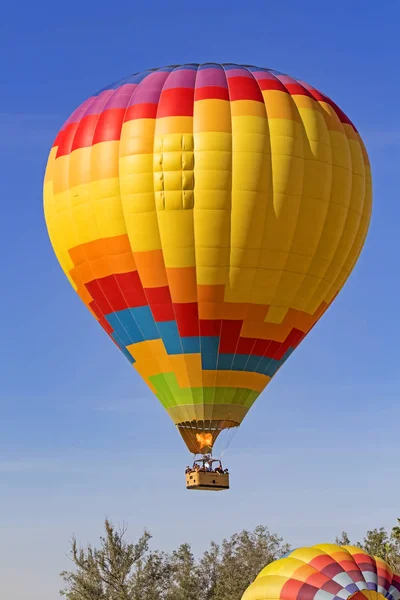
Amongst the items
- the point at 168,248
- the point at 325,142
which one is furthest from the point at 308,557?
the point at 325,142

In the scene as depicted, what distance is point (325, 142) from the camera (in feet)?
91.8

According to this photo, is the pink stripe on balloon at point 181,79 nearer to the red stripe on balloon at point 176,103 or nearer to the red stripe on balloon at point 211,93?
the red stripe on balloon at point 176,103

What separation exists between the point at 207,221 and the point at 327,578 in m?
8.92

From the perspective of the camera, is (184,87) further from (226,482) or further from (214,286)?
(226,482)

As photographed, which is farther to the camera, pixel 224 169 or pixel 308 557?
pixel 308 557

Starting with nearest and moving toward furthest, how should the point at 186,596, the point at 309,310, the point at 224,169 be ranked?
the point at 224,169, the point at 309,310, the point at 186,596

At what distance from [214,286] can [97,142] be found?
453 cm

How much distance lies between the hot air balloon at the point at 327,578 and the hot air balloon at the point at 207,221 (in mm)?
3826

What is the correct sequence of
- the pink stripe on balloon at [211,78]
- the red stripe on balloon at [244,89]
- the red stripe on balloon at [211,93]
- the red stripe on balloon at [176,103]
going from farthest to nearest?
the pink stripe on balloon at [211,78] < the red stripe on balloon at [244,89] < the red stripe on balloon at [211,93] < the red stripe on balloon at [176,103]

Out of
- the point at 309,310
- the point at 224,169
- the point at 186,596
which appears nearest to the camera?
the point at 224,169

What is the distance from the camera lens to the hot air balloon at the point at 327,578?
26625mm

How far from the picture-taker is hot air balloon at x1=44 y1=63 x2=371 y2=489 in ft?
87.6

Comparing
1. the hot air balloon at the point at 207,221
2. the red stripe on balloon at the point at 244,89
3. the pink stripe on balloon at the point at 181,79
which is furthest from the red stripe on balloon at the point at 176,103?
the red stripe on balloon at the point at 244,89

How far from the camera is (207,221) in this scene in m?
26.7
